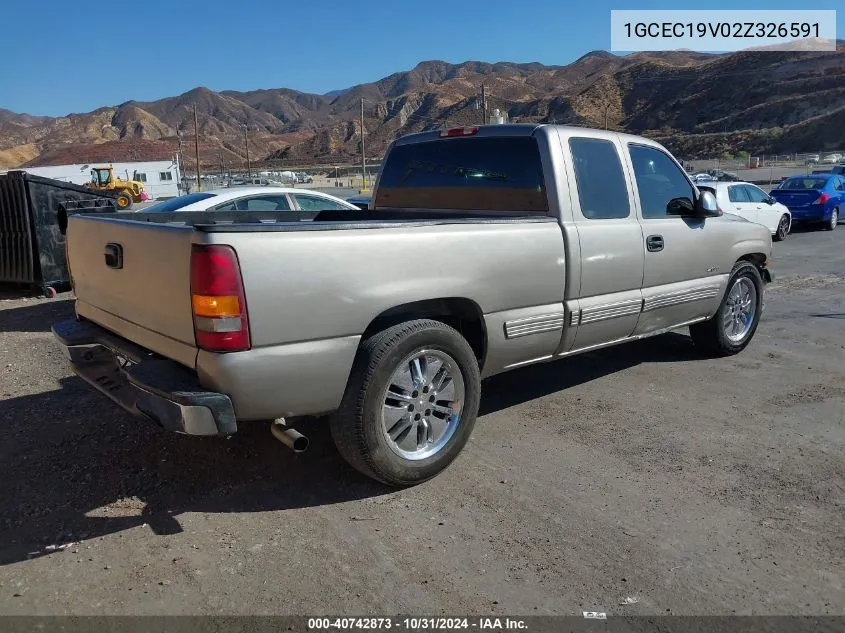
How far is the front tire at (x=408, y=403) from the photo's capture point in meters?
3.47

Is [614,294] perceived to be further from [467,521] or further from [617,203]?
[467,521]

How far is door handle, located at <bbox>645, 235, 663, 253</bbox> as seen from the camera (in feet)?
16.5

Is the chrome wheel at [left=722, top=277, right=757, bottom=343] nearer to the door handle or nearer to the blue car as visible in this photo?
the door handle

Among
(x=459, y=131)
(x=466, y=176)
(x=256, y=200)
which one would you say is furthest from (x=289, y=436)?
(x=256, y=200)

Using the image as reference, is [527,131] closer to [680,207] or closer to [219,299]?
[680,207]

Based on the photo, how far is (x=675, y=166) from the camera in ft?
18.5

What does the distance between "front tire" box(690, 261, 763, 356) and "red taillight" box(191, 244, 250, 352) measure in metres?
4.45

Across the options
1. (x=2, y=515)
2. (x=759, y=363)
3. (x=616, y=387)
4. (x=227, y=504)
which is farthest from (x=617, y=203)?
(x=2, y=515)

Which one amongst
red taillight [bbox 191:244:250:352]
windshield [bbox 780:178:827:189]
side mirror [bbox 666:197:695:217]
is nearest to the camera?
red taillight [bbox 191:244:250:352]

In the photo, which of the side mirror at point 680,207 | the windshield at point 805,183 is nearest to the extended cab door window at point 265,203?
the side mirror at point 680,207

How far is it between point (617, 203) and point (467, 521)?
2.59 metres

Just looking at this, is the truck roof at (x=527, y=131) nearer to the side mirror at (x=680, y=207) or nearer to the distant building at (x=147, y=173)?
the side mirror at (x=680, y=207)

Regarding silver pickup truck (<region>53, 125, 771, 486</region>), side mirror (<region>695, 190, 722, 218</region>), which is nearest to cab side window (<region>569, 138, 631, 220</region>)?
silver pickup truck (<region>53, 125, 771, 486</region>)

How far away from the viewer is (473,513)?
139 inches
